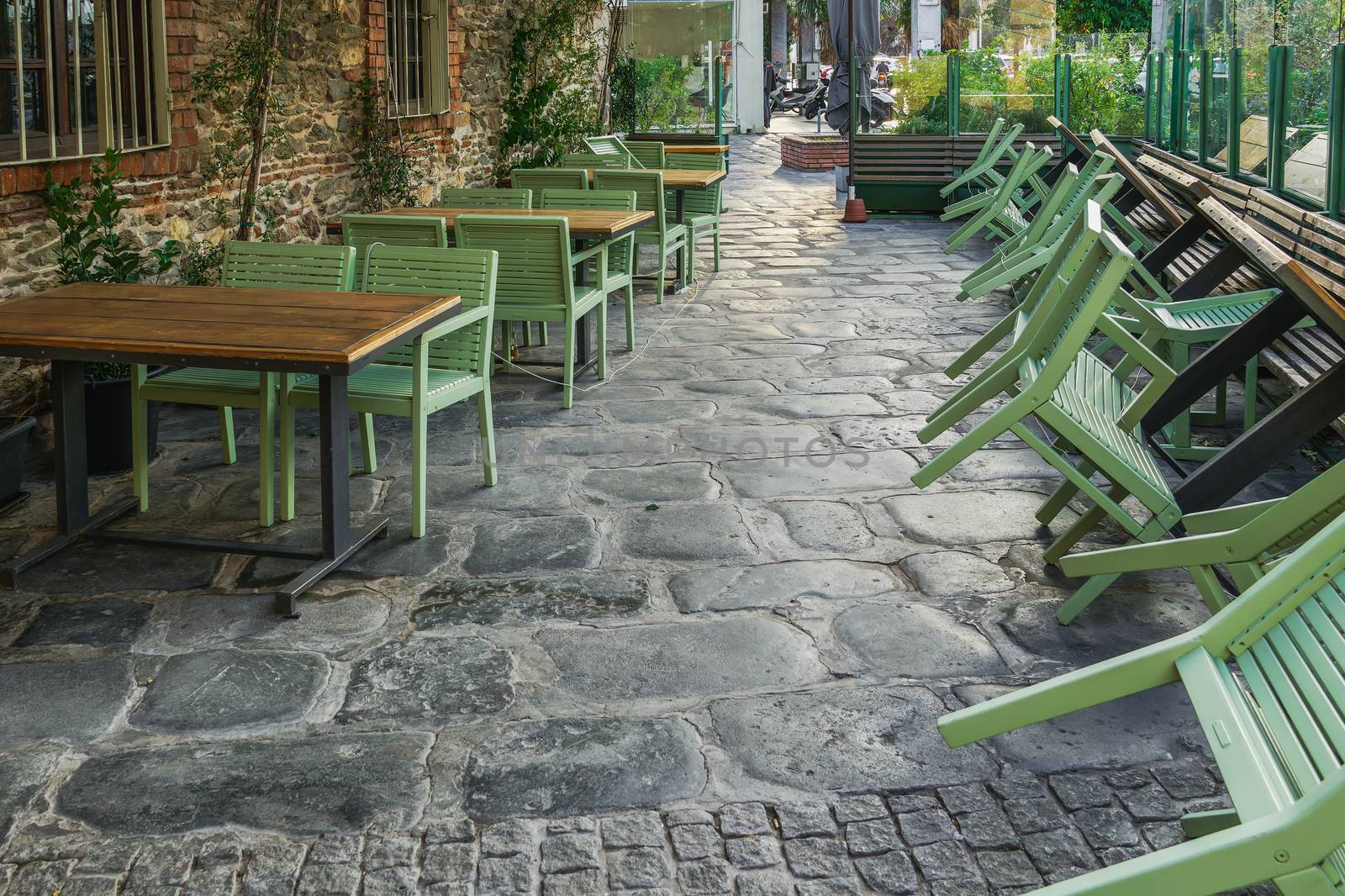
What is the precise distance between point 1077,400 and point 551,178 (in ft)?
17.2

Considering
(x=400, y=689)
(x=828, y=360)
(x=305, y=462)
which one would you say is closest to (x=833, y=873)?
(x=400, y=689)

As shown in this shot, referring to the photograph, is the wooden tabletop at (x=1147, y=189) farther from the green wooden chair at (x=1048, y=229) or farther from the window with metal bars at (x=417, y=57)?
the window with metal bars at (x=417, y=57)

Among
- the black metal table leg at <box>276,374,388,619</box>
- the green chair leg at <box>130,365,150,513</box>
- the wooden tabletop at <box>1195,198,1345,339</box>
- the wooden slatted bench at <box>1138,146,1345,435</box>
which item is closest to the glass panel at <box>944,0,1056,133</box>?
the wooden slatted bench at <box>1138,146,1345,435</box>

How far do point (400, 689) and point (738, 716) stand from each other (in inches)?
32.8

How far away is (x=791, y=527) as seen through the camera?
4371 mm

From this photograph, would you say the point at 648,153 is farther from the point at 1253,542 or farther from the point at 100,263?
the point at 1253,542

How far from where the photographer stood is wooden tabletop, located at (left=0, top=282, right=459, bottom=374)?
3.70 m

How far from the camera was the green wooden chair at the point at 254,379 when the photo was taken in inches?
172

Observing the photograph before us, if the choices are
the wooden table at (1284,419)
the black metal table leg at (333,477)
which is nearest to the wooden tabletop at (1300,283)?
the wooden table at (1284,419)

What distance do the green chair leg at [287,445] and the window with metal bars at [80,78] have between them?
152cm

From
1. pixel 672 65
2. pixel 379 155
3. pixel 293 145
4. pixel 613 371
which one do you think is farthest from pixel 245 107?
pixel 672 65

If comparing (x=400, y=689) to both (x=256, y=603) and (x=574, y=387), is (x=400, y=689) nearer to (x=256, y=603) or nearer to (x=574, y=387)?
(x=256, y=603)

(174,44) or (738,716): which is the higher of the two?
(174,44)

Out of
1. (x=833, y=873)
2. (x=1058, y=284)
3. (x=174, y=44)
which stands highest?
(x=174, y=44)
